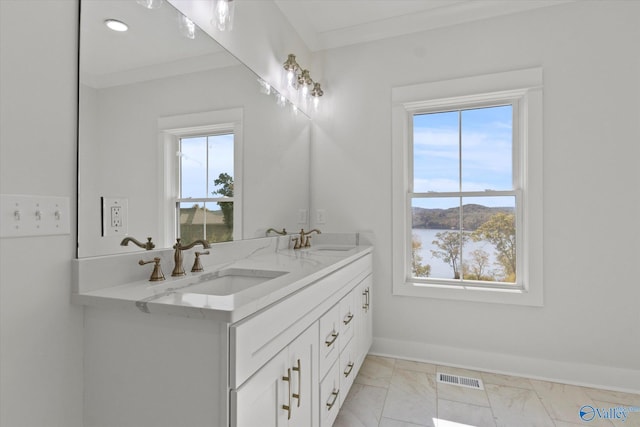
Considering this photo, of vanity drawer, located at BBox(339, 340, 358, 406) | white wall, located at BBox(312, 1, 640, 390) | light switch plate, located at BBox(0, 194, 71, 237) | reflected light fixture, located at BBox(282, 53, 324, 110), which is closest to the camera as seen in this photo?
light switch plate, located at BBox(0, 194, 71, 237)

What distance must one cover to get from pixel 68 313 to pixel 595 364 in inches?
113

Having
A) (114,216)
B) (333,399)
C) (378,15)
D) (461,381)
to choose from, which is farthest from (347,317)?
(378,15)

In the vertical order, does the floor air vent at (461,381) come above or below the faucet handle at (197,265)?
below

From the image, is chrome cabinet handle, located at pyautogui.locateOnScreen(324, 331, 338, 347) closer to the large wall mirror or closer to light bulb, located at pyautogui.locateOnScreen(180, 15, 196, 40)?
the large wall mirror

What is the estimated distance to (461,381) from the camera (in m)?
2.13

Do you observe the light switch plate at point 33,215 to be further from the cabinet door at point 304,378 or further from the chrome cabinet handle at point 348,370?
the chrome cabinet handle at point 348,370

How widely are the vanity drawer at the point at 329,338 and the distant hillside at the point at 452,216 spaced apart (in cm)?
124

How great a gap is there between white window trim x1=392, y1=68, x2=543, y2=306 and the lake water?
3.7 inches

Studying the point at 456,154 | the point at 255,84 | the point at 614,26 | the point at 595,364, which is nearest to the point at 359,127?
the point at 456,154

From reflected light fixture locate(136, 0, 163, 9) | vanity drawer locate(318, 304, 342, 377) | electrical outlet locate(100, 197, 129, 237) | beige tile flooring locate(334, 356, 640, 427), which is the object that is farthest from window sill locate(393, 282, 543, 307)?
reflected light fixture locate(136, 0, 163, 9)

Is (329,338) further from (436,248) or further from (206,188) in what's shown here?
(436,248)

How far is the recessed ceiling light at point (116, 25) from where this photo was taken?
3.60 ft

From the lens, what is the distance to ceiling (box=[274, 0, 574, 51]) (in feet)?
7.42

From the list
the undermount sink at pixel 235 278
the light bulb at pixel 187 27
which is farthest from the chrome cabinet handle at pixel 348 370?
the light bulb at pixel 187 27
